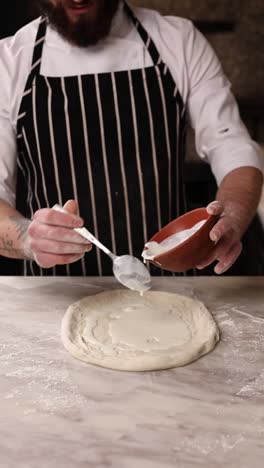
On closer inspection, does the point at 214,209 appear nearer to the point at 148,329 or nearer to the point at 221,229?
the point at 221,229

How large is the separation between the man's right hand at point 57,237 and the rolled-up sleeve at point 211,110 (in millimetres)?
654

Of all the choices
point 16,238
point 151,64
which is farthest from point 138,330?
point 151,64

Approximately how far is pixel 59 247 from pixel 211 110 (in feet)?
2.70

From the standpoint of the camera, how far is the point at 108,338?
138cm

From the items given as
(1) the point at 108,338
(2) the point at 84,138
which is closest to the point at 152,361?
(1) the point at 108,338

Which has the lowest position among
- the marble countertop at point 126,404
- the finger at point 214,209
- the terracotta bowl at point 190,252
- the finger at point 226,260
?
the marble countertop at point 126,404

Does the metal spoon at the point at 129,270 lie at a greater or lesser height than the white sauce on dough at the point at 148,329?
greater

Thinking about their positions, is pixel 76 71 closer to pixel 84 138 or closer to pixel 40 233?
pixel 84 138

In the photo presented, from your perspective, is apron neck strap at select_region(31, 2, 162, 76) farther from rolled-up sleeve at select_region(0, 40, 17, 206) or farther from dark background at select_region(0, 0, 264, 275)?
dark background at select_region(0, 0, 264, 275)

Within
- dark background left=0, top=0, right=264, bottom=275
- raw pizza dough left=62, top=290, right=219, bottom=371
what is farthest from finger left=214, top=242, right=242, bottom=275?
dark background left=0, top=0, right=264, bottom=275

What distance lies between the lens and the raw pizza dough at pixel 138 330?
1.28m

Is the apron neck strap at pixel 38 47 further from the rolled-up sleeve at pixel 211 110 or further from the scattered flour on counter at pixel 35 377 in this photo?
the scattered flour on counter at pixel 35 377

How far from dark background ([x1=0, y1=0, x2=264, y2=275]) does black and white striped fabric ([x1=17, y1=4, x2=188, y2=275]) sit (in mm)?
981

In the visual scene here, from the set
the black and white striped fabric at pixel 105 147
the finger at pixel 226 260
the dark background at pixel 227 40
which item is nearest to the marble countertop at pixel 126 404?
the finger at pixel 226 260
